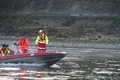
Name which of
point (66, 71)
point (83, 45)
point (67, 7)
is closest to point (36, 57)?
point (66, 71)

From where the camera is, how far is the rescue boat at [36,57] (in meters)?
33.7

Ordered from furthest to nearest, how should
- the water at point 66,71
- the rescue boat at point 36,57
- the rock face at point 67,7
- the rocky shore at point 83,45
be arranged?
the rock face at point 67,7, the rocky shore at point 83,45, the rescue boat at point 36,57, the water at point 66,71

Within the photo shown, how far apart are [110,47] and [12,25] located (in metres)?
24.9

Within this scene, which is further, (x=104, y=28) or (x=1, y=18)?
(x=1, y=18)

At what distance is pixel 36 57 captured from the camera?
3397 cm

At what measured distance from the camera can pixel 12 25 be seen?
79.4 meters

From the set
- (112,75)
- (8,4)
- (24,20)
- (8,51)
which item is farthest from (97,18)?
(112,75)

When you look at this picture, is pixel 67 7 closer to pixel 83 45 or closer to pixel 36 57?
pixel 83 45

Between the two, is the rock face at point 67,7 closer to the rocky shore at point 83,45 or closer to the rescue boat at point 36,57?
the rocky shore at point 83,45

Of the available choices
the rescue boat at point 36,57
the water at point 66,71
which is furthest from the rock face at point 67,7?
the rescue boat at point 36,57

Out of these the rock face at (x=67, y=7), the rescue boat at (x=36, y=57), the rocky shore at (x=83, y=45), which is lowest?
the rescue boat at (x=36, y=57)

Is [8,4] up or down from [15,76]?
up

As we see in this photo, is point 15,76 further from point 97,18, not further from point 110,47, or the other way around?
point 97,18

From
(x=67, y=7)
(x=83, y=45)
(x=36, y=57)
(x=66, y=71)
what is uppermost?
(x=67, y=7)
